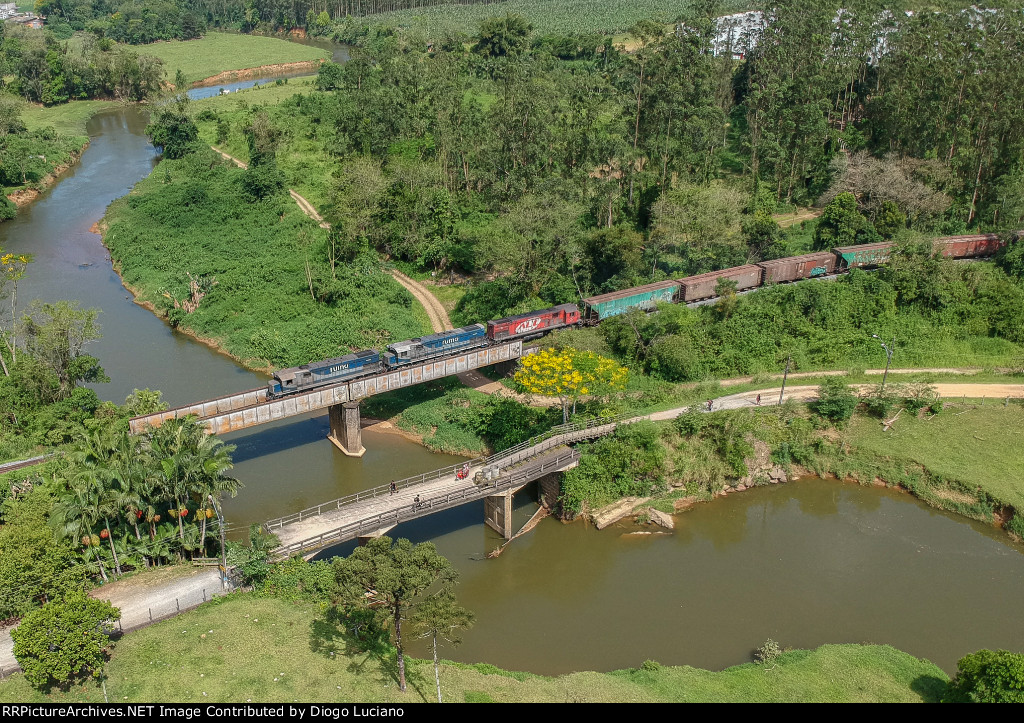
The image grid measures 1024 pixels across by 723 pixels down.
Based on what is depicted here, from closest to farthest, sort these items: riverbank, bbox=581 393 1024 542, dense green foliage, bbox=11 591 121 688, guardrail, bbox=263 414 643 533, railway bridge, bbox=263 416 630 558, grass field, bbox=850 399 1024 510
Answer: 1. dense green foliage, bbox=11 591 121 688
2. railway bridge, bbox=263 416 630 558
3. guardrail, bbox=263 414 643 533
4. riverbank, bbox=581 393 1024 542
5. grass field, bbox=850 399 1024 510

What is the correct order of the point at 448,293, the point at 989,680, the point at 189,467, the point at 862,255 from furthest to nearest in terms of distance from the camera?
the point at 448,293
the point at 862,255
the point at 189,467
the point at 989,680

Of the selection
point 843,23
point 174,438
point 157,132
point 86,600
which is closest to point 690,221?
point 843,23

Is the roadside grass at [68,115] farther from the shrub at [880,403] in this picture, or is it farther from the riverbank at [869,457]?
the shrub at [880,403]

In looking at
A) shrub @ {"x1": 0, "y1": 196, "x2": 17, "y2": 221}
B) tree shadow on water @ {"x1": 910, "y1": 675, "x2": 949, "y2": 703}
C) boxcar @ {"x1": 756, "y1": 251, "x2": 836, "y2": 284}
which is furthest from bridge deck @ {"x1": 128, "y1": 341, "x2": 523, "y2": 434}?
shrub @ {"x1": 0, "y1": 196, "x2": 17, "y2": 221}

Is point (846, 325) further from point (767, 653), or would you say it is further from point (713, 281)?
point (767, 653)

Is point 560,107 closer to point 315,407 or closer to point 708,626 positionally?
point 315,407

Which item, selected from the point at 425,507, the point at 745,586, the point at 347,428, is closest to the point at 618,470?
the point at 745,586

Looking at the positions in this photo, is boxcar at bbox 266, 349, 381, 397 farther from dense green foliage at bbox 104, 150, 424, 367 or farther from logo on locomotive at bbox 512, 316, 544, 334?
dense green foliage at bbox 104, 150, 424, 367
